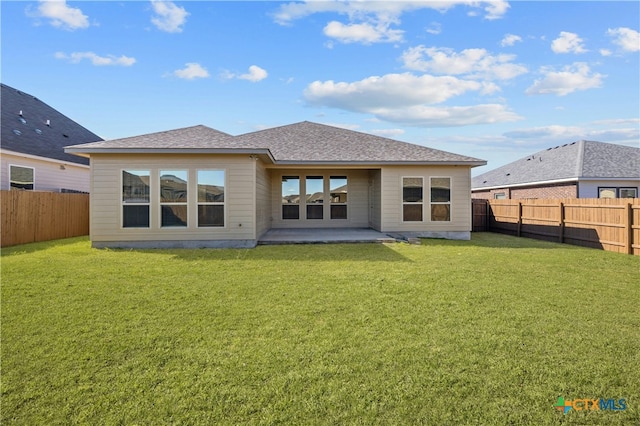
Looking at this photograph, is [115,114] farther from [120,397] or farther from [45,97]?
[120,397]

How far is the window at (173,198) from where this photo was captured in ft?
32.8

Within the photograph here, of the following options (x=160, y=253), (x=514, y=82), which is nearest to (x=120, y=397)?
(x=160, y=253)

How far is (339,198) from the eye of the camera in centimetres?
1484

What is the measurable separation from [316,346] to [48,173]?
16.1 meters

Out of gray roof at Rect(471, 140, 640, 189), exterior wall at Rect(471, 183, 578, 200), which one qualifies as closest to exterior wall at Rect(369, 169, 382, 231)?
gray roof at Rect(471, 140, 640, 189)

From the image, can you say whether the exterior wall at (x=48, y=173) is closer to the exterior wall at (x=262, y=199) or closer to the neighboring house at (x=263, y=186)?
the neighboring house at (x=263, y=186)

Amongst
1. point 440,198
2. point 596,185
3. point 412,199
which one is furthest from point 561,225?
point 596,185

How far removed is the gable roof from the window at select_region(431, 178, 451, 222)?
15.2 metres

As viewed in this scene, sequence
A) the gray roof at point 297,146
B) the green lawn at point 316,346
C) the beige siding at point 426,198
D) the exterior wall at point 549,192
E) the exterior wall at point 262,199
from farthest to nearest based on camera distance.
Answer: the exterior wall at point 549,192 < the beige siding at point 426,198 < the exterior wall at point 262,199 < the gray roof at point 297,146 < the green lawn at point 316,346

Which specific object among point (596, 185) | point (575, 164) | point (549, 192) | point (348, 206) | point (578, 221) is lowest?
point (578, 221)

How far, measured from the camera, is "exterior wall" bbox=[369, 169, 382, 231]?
12.9 meters

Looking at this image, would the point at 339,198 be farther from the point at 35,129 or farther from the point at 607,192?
the point at 35,129

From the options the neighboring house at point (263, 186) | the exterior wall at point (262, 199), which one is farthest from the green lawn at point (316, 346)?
the exterior wall at point (262, 199)

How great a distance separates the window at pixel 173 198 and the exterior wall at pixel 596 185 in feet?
58.9
